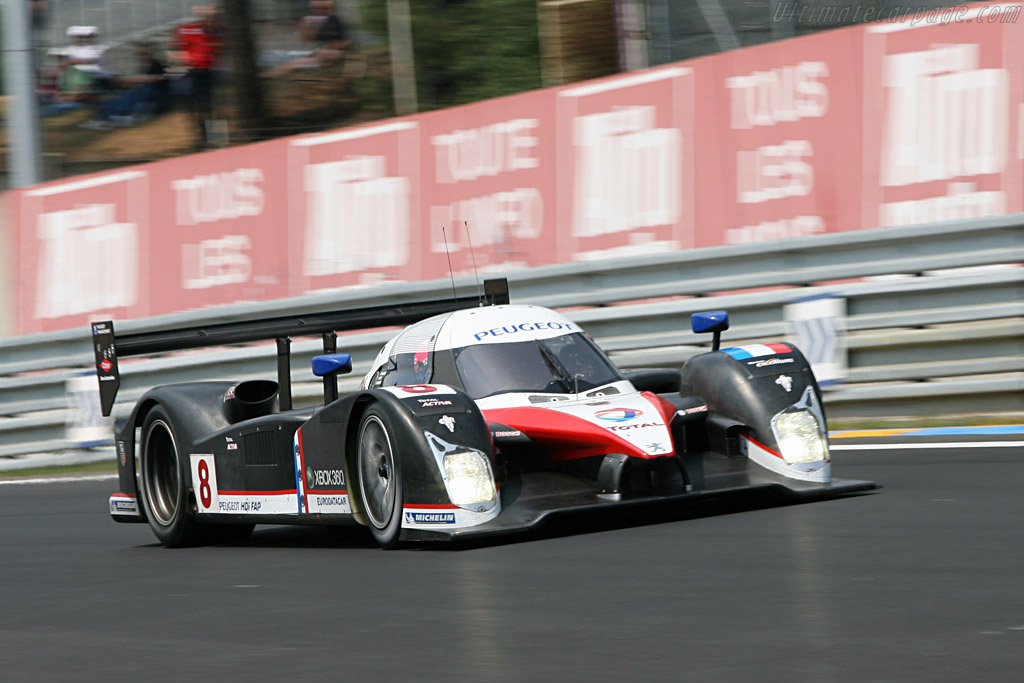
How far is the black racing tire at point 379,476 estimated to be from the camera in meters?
7.01

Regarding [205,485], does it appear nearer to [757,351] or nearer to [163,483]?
[163,483]

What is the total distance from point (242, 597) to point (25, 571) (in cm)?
205

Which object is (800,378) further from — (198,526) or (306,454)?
(198,526)

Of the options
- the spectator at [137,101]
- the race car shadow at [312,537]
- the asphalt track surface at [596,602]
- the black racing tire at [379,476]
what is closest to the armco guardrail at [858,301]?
the asphalt track surface at [596,602]

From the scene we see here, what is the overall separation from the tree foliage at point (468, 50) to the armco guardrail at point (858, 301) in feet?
17.4

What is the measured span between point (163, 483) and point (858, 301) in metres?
4.87

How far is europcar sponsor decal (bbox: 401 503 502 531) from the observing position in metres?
6.76

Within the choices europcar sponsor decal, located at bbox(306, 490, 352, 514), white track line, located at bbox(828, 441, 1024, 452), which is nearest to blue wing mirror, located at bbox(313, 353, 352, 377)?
europcar sponsor decal, located at bbox(306, 490, 352, 514)

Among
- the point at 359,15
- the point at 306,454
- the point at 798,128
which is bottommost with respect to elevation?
the point at 306,454

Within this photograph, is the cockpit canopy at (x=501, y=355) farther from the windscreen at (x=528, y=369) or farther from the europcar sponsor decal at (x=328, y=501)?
the europcar sponsor decal at (x=328, y=501)

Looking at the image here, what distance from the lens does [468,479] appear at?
6.78m

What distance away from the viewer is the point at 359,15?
17906mm

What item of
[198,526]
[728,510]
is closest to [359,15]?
[198,526]

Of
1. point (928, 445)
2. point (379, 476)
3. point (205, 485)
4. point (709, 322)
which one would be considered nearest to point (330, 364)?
point (379, 476)
